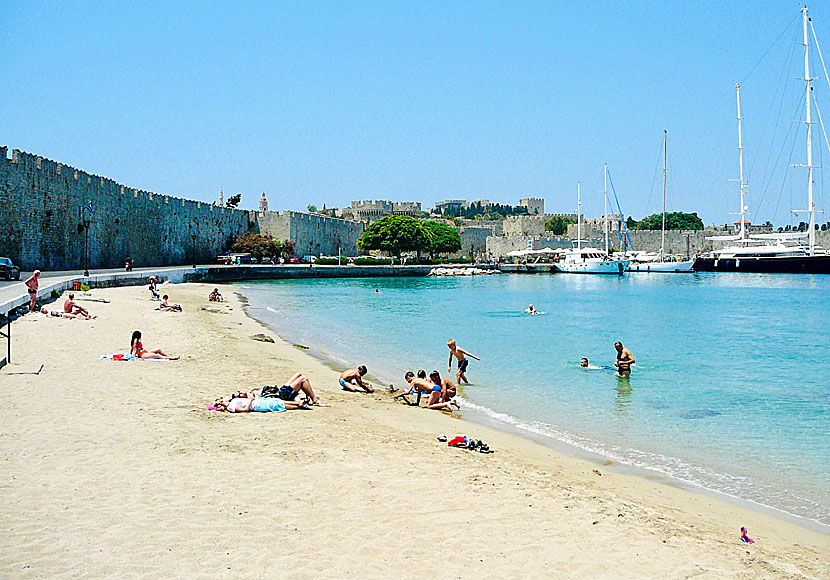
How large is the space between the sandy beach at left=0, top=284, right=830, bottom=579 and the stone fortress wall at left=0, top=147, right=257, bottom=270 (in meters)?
17.8

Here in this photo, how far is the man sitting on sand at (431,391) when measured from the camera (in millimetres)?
9242

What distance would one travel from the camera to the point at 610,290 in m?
45.1

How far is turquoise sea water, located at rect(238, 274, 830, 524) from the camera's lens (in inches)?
294

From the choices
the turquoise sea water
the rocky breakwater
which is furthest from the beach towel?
the rocky breakwater

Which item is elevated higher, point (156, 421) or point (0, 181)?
point (0, 181)

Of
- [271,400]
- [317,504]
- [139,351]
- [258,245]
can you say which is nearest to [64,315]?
[139,351]

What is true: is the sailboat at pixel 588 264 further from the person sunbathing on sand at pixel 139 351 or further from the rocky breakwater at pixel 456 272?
the person sunbathing on sand at pixel 139 351

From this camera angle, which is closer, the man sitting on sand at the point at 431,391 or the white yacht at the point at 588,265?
the man sitting on sand at the point at 431,391

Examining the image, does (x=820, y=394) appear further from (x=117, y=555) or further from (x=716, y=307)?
(x=716, y=307)

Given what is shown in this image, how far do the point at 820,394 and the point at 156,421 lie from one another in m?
10.3

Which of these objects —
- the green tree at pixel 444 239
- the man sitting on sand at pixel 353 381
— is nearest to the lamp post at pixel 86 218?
the man sitting on sand at pixel 353 381

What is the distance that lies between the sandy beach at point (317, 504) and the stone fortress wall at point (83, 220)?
17.8 meters

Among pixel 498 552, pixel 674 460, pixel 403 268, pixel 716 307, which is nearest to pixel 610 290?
pixel 716 307

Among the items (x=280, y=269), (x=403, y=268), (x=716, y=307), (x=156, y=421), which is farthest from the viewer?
(x=403, y=268)
